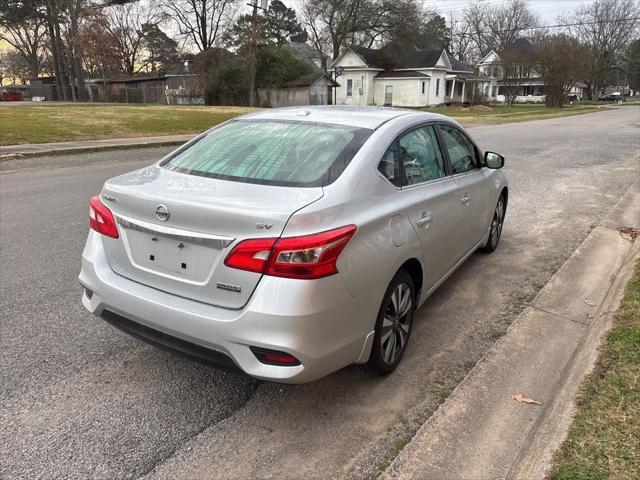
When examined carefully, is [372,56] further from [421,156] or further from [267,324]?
[267,324]

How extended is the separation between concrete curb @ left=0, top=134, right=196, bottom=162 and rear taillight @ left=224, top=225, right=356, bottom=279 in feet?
41.3

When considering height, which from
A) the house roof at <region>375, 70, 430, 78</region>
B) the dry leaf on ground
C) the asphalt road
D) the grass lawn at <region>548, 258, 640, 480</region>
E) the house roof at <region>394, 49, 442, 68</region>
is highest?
the house roof at <region>394, 49, 442, 68</region>

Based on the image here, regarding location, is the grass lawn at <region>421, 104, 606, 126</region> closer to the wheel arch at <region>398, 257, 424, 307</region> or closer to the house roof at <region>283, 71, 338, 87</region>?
the house roof at <region>283, 71, 338, 87</region>

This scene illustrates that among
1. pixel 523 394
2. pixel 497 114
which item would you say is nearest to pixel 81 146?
pixel 523 394

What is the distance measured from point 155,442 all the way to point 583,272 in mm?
4531

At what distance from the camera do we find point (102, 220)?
10.1ft

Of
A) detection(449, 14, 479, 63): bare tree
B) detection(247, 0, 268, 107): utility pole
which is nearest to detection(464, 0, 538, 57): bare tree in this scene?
→ detection(449, 14, 479, 63): bare tree

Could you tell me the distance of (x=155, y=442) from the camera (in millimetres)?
2660

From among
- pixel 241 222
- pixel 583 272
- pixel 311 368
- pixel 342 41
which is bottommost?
pixel 583 272

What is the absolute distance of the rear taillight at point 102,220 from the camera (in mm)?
3009

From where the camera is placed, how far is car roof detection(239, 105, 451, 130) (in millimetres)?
3551

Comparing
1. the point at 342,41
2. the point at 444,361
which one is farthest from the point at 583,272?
the point at 342,41

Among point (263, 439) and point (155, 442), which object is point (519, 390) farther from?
point (155, 442)

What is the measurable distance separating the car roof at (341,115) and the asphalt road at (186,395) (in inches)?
63.6
